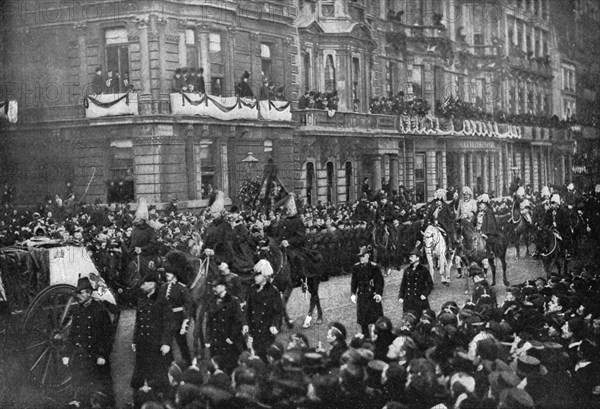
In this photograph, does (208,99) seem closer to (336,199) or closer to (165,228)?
(165,228)

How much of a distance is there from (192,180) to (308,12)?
3630mm

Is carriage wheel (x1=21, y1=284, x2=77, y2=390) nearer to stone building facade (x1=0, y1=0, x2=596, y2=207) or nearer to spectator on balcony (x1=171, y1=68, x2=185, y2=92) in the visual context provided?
stone building facade (x1=0, y1=0, x2=596, y2=207)

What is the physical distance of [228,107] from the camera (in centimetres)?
1221

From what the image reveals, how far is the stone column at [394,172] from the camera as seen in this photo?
14.5 meters

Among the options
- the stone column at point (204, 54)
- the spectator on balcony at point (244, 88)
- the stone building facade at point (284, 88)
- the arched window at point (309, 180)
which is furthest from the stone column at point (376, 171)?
the stone column at point (204, 54)

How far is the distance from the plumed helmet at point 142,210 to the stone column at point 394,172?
437 cm

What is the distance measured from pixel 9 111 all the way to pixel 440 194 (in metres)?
7.14

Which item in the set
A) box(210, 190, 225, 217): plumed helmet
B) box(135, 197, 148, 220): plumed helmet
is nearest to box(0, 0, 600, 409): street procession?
box(210, 190, 225, 217): plumed helmet

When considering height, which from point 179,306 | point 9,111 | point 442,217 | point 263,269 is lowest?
point 179,306

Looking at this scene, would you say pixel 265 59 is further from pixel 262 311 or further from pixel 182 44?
pixel 262 311

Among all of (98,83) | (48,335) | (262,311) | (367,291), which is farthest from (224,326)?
(98,83)

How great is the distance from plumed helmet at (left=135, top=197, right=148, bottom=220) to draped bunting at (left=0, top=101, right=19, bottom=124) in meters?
1.90

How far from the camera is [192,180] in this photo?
1193 centimetres

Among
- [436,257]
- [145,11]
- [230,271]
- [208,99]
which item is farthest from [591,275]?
[145,11]
